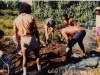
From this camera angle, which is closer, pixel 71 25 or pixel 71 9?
pixel 71 25

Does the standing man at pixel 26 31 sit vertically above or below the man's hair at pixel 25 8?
below

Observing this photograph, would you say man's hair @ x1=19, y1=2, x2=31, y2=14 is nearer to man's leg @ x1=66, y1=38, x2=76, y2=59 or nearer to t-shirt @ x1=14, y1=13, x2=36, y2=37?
t-shirt @ x1=14, y1=13, x2=36, y2=37

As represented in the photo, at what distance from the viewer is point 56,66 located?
5.33 meters

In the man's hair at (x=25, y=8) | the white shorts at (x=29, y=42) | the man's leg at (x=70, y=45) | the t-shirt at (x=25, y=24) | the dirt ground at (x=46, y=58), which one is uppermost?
the man's hair at (x=25, y=8)

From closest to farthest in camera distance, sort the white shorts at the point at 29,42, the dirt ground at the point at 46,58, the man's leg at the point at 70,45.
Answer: the white shorts at the point at 29,42, the dirt ground at the point at 46,58, the man's leg at the point at 70,45

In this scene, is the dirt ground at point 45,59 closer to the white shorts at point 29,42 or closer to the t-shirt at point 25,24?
the white shorts at point 29,42

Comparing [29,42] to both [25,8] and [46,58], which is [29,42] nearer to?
[25,8]

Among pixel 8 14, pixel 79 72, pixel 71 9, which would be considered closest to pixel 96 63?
pixel 79 72

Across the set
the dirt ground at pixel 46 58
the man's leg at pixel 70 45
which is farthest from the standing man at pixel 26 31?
the man's leg at pixel 70 45

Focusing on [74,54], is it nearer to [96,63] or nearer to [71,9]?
[96,63]

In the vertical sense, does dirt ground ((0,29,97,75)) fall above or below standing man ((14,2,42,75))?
below

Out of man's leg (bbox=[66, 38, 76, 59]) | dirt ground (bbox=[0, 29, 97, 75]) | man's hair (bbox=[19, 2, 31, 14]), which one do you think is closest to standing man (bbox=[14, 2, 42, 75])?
man's hair (bbox=[19, 2, 31, 14])

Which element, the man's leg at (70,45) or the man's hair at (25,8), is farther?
the man's leg at (70,45)

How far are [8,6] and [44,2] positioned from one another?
1788 millimetres
